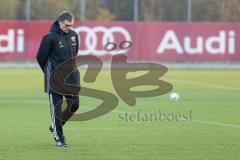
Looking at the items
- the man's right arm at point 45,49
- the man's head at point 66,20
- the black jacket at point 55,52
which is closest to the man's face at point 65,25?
the man's head at point 66,20

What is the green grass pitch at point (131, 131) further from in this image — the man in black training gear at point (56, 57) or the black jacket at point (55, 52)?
the black jacket at point (55, 52)

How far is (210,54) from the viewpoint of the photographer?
148 ft

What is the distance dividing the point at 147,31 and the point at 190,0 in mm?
3749

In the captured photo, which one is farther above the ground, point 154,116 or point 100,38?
point 154,116

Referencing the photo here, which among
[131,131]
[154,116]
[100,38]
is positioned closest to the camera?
[131,131]

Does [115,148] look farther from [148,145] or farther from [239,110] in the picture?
[239,110]

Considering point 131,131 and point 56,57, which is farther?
point 131,131

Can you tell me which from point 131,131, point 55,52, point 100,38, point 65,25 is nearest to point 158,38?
point 100,38

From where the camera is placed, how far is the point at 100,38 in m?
44.8

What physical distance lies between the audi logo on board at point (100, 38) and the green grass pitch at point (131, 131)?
14.8 metres

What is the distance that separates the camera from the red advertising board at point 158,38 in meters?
44.4

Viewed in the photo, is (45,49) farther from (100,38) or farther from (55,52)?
(100,38)

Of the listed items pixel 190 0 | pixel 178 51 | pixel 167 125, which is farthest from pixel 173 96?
pixel 190 0

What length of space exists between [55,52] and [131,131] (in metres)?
3.34
